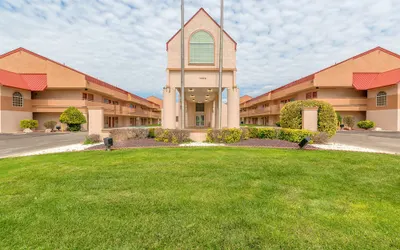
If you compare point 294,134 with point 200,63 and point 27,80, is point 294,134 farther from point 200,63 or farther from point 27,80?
point 27,80

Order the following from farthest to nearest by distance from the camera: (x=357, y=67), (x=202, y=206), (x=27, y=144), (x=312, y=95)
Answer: (x=312, y=95), (x=357, y=67), (x=27, y=144), (x=202, y=206)

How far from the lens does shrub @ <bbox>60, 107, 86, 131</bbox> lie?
91.7 feet

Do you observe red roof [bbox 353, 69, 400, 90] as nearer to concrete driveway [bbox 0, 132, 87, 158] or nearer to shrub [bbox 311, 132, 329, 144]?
shrub [bbox 311, 132, 329, 144]

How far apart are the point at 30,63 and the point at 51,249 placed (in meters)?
39.5

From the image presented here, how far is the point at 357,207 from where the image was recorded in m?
3.82

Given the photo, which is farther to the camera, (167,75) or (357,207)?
(167,75)

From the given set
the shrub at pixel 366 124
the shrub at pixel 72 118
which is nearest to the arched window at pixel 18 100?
the shrub at pixel 72 118

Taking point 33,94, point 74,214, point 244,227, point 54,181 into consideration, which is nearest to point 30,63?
point 33,94

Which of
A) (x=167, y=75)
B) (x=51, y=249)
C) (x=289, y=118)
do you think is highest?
(x=167, y=75)

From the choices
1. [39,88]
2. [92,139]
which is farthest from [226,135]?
[39,88]

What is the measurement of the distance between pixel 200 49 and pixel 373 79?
32.4 meters

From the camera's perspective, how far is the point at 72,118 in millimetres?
28188

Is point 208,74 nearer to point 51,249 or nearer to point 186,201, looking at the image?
point 186,201

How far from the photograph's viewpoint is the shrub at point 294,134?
482 inches
